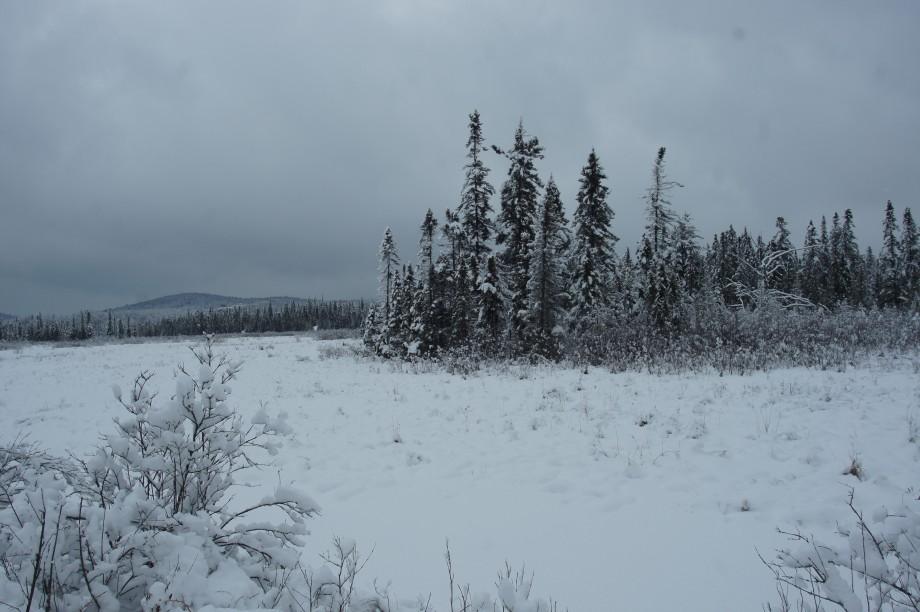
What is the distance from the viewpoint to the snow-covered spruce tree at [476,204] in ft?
78.3

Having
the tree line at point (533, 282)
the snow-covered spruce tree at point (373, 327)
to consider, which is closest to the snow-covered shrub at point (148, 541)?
the tree line at point (533, 282)

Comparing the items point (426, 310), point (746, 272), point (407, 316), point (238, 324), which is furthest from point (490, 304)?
point (238, 324)

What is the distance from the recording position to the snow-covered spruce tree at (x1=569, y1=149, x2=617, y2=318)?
24172 mm

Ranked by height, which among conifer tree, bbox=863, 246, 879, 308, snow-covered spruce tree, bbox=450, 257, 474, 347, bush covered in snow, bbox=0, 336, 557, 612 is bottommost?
bush covered in snow, bbox=0, 336, 557, 612

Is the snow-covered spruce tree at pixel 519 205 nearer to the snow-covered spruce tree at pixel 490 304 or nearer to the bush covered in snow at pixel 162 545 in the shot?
the snow-covered spruce tree at pixel 490 304

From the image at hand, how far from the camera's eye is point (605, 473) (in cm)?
579

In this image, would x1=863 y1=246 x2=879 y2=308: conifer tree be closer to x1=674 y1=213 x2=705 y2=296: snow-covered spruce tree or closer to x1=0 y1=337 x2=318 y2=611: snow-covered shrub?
x1=674 y1=213 x2=705 y2=296: snow-covered spruce tree

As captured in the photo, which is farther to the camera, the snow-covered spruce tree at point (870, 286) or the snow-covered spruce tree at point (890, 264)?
the snow-covered spruce tree at point (870, 286)

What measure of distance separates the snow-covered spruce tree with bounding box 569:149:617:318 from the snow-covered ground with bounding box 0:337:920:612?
13682 millimetres

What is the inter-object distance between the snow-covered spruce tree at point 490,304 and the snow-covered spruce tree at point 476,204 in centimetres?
244

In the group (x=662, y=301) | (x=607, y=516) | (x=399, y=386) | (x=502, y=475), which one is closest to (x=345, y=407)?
(x=399, y=386)

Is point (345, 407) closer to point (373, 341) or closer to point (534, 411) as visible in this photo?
point (534, 411)

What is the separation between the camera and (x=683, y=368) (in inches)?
447

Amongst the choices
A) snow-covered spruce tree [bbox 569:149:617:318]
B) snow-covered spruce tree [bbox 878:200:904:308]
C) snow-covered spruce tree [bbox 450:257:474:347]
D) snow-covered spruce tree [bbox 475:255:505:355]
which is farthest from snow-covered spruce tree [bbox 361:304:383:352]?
snow-covered spruce tree [bbox 878:200:904:308]
